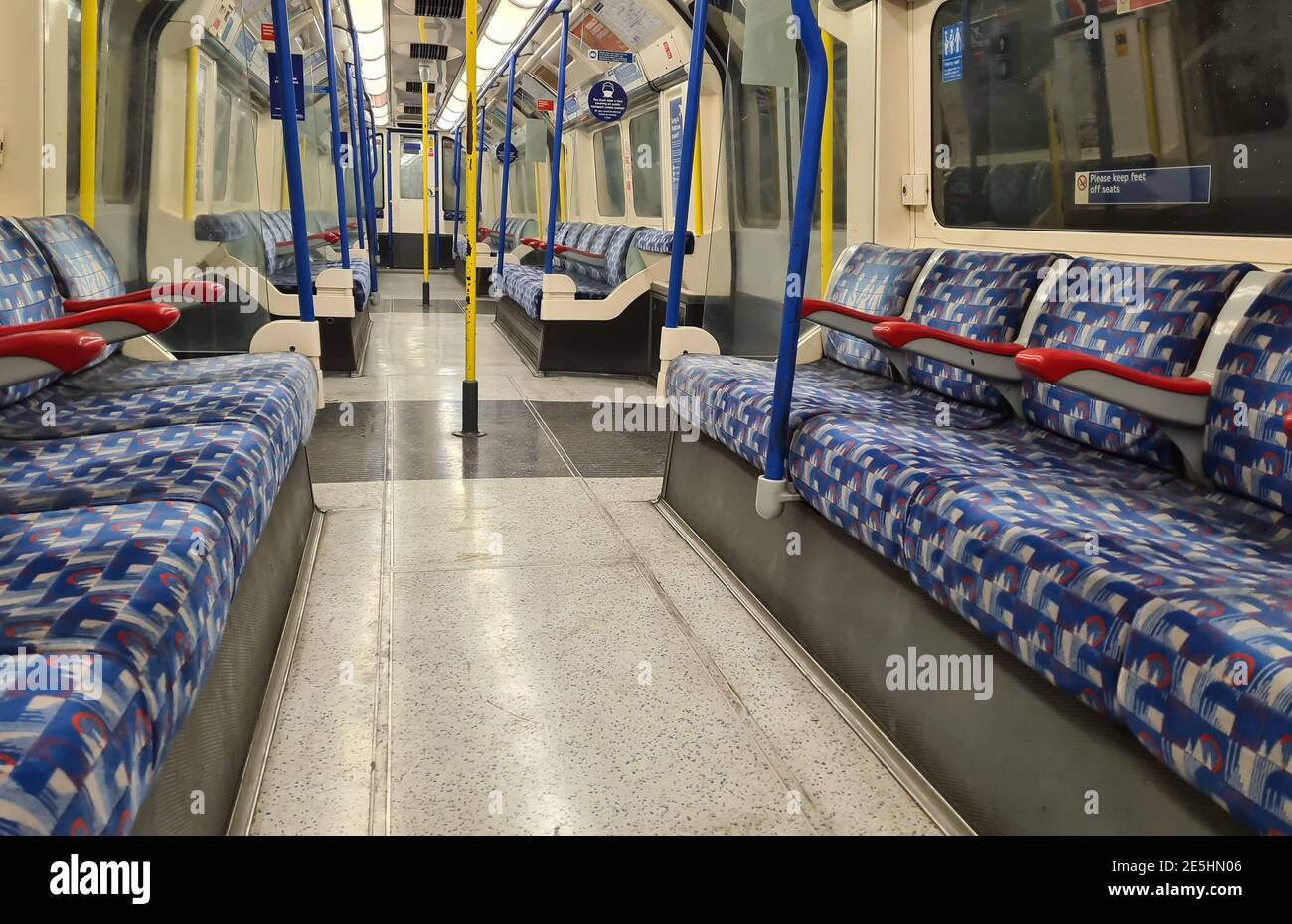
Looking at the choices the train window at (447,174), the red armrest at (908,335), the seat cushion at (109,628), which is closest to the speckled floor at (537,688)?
the seat cushion at (109,628)

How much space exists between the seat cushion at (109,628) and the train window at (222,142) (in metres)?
4.12

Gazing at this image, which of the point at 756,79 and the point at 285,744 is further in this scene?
the point at 756,79

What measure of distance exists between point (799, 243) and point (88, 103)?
3.10 meters

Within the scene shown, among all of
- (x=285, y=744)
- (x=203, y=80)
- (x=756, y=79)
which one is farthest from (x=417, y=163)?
(x=285, y=744)

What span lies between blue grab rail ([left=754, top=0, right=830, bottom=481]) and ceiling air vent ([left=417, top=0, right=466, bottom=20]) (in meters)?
7.69

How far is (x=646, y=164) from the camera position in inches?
419

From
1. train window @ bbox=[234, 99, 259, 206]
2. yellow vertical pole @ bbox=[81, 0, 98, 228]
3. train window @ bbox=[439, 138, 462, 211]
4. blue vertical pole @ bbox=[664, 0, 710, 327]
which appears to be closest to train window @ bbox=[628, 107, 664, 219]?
train window @ bbox=[234, 99, 259, 206]

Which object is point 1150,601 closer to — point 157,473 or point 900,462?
point 900,462

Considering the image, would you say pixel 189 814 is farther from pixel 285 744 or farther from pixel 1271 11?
pixel 1271 11

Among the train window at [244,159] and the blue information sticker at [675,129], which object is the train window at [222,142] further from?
the blue information sticker at [675,129]

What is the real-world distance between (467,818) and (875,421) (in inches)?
63.9

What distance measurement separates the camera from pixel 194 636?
5.26 feet

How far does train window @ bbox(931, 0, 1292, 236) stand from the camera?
276cm

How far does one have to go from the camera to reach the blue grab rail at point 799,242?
2.91m
